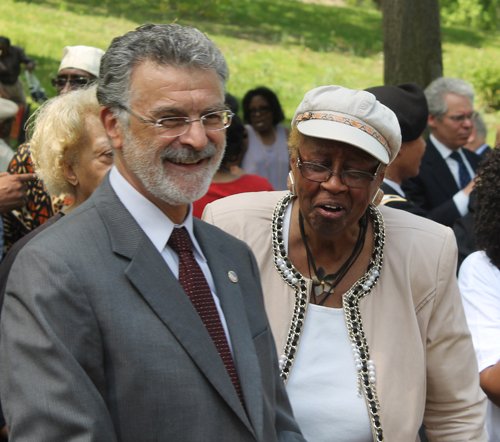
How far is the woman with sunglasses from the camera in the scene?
7.39 ft

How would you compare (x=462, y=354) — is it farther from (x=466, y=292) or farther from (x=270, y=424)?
(x=270, y=424)

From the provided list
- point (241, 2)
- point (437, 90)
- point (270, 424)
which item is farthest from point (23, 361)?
point (241, 2)

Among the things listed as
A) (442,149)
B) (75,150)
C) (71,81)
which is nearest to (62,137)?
(75,150)

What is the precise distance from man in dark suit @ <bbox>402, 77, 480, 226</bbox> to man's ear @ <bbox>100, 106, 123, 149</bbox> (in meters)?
3.22

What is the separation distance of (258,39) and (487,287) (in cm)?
1442

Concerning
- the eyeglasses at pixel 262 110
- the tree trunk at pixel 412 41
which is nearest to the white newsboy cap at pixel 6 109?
the eyeglasses at pixel 262 110

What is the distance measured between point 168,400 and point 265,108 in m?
5.55

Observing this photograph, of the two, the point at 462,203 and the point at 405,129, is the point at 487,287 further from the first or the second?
the point at 462,203

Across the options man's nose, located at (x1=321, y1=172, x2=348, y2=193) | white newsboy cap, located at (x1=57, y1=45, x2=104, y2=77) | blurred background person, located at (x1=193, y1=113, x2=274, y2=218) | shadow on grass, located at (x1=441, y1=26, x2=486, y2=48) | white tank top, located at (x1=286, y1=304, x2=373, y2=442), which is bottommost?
white tank top, located at (x1=286, y1=304, x2=373, y2=442)

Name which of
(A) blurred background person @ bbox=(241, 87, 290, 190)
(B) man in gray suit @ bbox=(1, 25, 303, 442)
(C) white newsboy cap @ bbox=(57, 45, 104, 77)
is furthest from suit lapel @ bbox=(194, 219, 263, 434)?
(A) blurred background person @ bbox=(241, 87, 290, 190)

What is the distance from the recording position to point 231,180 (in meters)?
4.16

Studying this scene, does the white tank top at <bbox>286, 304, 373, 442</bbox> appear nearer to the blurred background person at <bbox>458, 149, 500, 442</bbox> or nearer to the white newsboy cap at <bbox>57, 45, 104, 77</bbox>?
the blurred background person at <bbox>458, 149, 500, 442</bbox>

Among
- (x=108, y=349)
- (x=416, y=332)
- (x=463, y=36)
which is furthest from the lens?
(x=463, y=36)

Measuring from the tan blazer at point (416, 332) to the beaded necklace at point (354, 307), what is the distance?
2 centimetres
